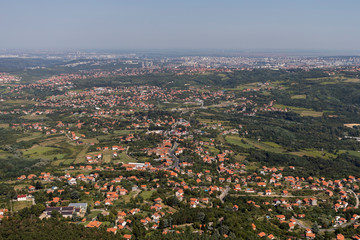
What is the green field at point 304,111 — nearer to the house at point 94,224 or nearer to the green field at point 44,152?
the green field at point 44,152

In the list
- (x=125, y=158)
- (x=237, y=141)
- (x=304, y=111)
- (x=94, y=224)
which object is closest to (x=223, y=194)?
(x=94, y=224)

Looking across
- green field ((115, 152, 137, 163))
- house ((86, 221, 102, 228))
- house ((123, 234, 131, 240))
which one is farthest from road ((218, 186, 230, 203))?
green field ((115, 152, 137, 163))

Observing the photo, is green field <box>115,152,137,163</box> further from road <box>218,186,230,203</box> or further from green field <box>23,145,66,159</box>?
road <box>218,186,230,203</box>

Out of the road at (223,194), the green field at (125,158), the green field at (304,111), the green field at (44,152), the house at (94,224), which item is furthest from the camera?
the green field at (304,111)

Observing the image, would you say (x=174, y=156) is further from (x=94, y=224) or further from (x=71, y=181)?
(x=94, y=224)

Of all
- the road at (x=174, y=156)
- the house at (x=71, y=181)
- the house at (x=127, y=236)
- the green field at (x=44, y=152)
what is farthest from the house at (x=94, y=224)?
the green field at (x=44, y=152)

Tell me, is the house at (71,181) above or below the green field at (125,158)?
above

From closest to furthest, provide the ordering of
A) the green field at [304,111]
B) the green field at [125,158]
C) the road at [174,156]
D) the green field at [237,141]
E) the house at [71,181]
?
the house at [71,181] → the road at [174,156] → the green field at [125,158] → the green field at [237,141] → the green field at [304,111]

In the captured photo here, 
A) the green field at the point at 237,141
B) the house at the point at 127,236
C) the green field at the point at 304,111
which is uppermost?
the green field at the point at 304,111

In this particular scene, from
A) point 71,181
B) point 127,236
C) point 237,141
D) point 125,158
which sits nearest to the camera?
point 127,236

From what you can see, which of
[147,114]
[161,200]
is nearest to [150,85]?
[147,114]

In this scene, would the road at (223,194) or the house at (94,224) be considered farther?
the road at (223,194)
